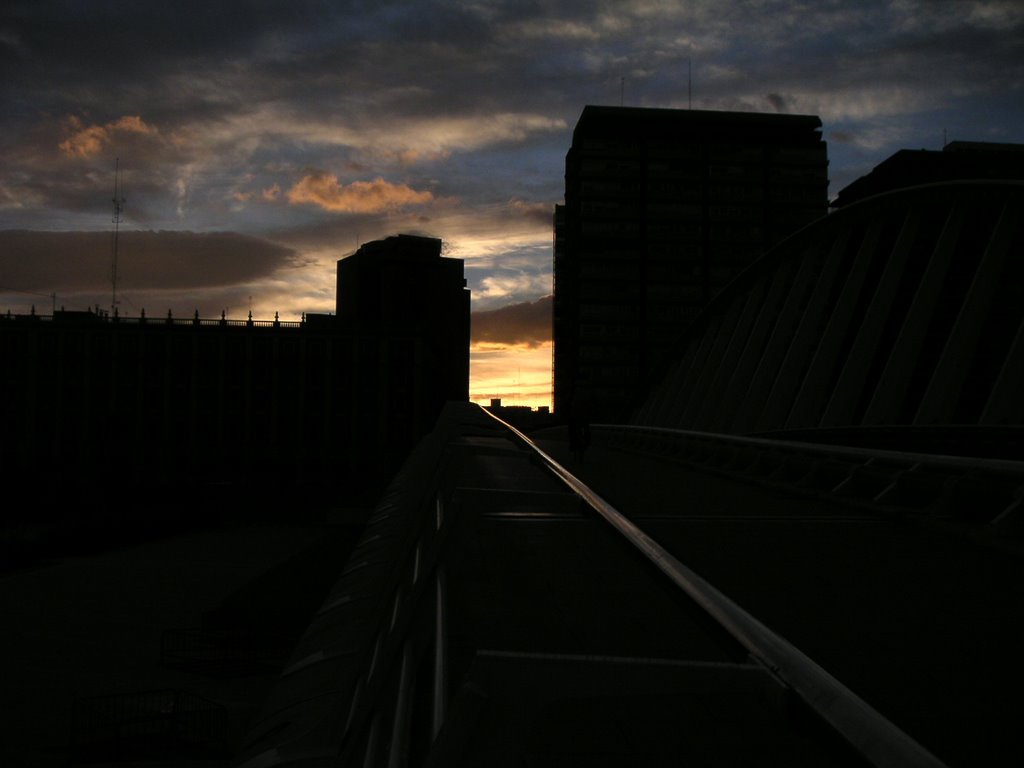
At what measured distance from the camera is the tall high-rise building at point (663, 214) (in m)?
90.2

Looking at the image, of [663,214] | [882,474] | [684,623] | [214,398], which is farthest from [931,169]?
[214,398]

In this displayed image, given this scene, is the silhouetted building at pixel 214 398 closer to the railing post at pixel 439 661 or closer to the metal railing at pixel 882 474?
the metal railing at pixel 882 474

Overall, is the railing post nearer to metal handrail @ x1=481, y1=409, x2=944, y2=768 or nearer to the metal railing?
metal handrail @ x1=481, y1=409, x2=944, y2=768

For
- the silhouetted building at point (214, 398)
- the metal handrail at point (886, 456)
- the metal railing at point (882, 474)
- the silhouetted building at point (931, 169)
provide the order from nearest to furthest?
the metal handrail at point (886, 456)
the metal railing at point (882, 474)
the silhouetted building at point (931, 169)
the silhouetted building at point (214, 398)

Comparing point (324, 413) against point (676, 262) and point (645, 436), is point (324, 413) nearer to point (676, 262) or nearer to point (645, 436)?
point (676, 262)

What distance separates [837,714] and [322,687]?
4141mm

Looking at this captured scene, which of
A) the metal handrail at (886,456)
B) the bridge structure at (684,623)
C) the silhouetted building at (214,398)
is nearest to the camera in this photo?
the bridge structure at (684,623)

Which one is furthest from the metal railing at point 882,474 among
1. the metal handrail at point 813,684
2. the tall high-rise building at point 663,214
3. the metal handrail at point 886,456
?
the tall high-rise building at point 663,214

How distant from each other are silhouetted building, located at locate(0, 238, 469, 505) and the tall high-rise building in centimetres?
2559

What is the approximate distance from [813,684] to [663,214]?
9154cm

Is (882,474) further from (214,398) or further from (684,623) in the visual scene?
(214,398)

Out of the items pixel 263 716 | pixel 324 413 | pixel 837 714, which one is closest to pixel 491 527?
pixel 263 716

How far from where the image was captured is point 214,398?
11262cm

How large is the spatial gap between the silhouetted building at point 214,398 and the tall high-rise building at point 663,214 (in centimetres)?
2559
